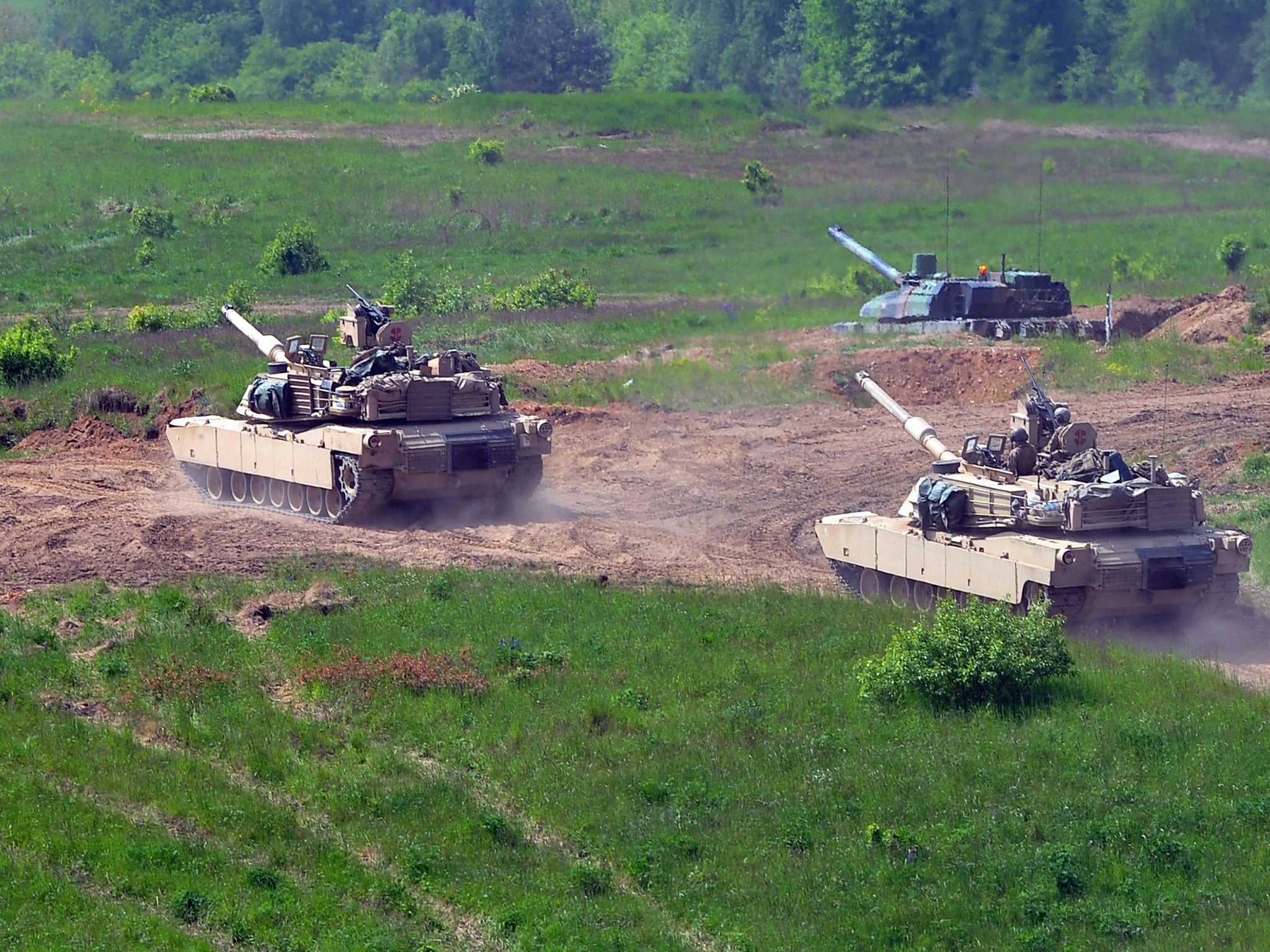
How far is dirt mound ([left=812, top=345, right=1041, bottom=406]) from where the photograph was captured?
34.8 metres

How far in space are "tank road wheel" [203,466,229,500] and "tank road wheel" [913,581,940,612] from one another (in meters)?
11.6

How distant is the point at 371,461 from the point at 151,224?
29.6 meters

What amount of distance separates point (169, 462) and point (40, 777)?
1519cm

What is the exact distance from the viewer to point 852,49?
224ft

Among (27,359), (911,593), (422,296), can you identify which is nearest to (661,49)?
(422,296)

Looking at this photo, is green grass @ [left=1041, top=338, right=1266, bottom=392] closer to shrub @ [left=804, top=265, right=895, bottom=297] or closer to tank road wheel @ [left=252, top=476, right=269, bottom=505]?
shrub @ [left=804, top=265, right=895, bottom=297]

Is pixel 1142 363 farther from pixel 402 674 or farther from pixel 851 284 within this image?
pixel 402 674

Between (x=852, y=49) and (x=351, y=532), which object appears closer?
(x=351, y=532)

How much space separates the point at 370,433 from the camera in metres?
24.1

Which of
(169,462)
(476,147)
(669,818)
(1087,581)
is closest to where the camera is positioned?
(669,818)

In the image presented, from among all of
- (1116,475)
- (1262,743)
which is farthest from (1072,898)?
(1116,475)

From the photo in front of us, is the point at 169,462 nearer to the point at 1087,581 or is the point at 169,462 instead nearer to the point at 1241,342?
the point at 1087,581

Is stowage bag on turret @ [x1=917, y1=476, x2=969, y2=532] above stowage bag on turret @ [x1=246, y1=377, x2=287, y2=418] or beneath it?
above

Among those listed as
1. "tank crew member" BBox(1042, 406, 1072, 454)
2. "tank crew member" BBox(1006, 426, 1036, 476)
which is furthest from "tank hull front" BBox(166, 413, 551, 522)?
"tank crew member" BBox(1042, 406, 1072, 454)
